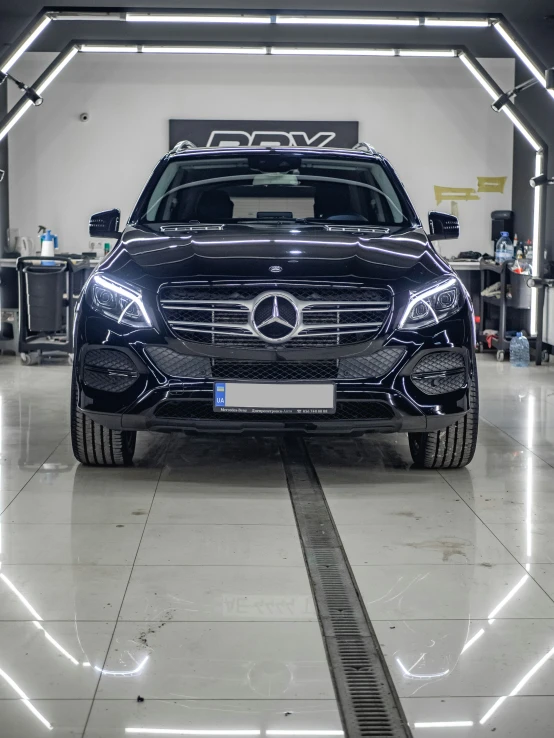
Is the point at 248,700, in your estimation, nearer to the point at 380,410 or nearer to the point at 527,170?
the point at 380,410

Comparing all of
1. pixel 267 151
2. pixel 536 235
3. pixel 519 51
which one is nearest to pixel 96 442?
pixel 267 151

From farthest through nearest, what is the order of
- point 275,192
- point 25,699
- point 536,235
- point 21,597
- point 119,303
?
point 536,235
point 275,192
point 119,303
point 21,597
point 25,699

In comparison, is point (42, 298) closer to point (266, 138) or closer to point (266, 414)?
point (266, 138)

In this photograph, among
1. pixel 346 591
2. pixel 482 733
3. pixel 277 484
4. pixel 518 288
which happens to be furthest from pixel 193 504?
pixel 518 288

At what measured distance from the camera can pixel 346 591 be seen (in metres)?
2.82

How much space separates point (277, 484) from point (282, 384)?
0.53m

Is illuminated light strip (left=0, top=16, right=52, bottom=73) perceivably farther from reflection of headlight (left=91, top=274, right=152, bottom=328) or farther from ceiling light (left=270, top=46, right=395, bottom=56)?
reflection of headlight (left=91, top=274, right=152, bottom=328)

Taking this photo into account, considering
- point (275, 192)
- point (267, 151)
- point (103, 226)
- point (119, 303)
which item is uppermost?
point (267, 151)

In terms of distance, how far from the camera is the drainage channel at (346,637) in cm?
206

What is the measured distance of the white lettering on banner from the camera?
1090 cm

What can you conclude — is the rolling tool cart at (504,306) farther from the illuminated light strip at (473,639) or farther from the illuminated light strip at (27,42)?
the illuminated light strip at (473,639)

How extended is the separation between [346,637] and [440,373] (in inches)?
65.0

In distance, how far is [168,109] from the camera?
35.6 feet

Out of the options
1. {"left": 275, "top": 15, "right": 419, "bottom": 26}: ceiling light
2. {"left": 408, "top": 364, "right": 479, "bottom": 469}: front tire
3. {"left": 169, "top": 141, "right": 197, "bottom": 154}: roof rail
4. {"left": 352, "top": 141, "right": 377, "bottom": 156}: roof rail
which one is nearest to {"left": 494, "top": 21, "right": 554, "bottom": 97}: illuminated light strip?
{"left": 275, "top": 15, "right": 419, "bottom": 26}: ceiling light
